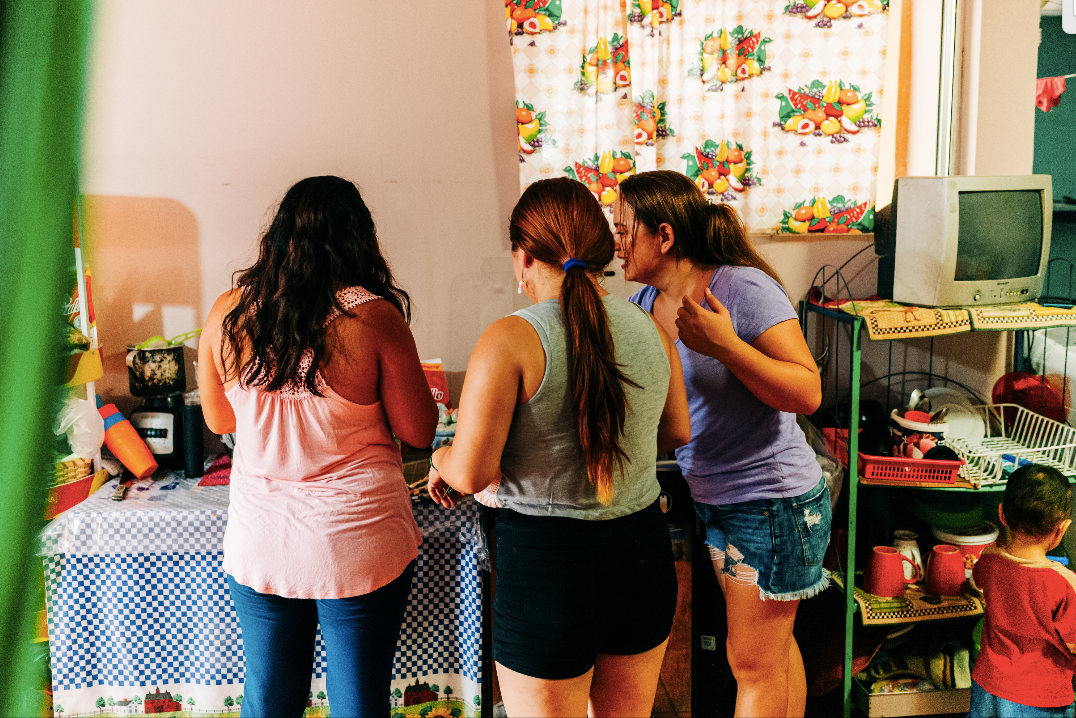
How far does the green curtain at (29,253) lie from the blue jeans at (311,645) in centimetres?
125

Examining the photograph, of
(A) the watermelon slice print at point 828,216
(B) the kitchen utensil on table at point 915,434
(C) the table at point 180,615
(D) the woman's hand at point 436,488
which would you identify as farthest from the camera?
(A) the watermelon slice print at point 828,216

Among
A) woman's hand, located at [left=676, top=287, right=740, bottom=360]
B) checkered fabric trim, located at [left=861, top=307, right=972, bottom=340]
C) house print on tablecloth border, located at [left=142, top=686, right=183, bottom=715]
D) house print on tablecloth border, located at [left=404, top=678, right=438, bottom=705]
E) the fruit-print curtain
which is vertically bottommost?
house print on tablecloth border, located at [left=404, top=678, right=438, bottom=705]

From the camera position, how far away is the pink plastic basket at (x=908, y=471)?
1.91 meters

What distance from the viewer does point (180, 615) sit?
1.83 metres

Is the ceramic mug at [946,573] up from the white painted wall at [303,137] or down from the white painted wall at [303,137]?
down

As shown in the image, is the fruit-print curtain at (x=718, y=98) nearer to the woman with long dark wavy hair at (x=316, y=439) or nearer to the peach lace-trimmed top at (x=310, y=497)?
the woman with long dark wavy hair at (x=316, y=439)

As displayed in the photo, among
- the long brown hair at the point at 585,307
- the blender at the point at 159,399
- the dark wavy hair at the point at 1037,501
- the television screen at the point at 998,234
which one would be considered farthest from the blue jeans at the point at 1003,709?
the blender at the point at 159,399

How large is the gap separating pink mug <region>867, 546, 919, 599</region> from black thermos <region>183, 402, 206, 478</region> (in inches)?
74.6

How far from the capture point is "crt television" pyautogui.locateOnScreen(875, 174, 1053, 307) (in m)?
1.91

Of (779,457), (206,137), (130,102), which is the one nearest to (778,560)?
(779,457)

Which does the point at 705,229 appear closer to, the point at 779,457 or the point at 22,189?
the point at 779,457

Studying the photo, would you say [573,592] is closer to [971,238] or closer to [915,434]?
[915,434]

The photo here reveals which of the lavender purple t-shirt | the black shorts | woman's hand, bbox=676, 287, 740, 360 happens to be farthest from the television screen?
the black shorts

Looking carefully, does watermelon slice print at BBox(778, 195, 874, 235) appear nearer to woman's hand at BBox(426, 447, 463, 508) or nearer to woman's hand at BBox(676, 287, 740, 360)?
woman's hand at BBox(676, 287, 740, 360)
